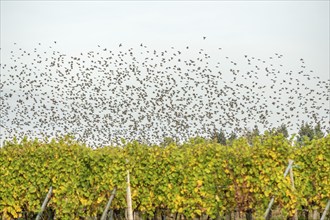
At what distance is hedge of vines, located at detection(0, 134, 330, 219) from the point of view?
14758mm

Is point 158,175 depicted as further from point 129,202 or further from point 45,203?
point 45,203

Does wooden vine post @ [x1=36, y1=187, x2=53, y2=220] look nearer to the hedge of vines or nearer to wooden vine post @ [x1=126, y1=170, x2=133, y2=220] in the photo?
the hedge of vines

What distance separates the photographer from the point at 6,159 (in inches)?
606

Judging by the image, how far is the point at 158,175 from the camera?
15375 millimetres

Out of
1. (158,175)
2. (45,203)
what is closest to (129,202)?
(158,175)

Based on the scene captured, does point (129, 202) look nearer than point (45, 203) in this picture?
Yes

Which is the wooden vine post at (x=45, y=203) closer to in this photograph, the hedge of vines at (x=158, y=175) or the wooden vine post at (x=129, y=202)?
the hedge of vines at (x=158, y=175)

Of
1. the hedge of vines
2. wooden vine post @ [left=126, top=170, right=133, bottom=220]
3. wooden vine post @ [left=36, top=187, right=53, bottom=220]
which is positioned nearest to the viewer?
wooden vine post @ [left=126, top=170, right=133, bottom=220]

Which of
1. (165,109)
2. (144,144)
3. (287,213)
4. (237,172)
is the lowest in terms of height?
(287,213)

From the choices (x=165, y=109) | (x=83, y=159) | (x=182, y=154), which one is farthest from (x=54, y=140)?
(x=165, y=109)

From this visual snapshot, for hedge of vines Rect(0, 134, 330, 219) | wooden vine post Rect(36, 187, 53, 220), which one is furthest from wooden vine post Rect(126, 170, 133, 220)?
wooden vine post Rect(36, 187, 53, 220)

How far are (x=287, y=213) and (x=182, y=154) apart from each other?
3680 mm

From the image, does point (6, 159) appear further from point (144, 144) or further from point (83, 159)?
point (144, 144)

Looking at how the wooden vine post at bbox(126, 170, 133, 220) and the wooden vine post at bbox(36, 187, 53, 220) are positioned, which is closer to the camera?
the wooden vine post at bbox(126, 170, 133, 220)
